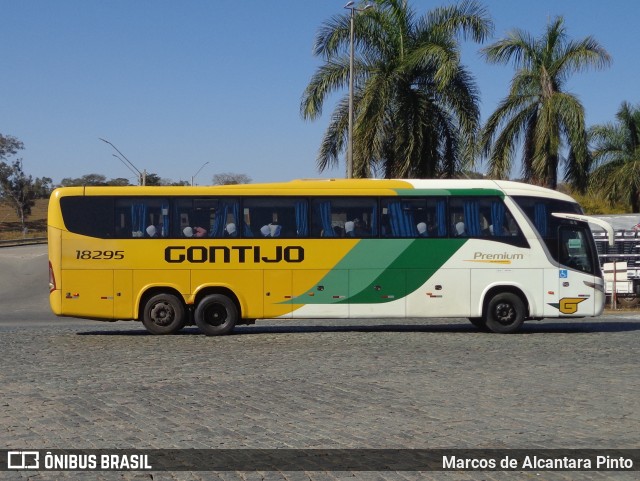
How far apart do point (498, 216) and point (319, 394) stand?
397 inches

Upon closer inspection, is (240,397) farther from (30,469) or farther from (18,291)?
(18,291)

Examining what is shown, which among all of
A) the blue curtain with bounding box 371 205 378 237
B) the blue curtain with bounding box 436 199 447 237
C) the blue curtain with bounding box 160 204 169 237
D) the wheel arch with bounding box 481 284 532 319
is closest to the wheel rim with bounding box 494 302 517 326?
the wheel arch with bounding box 481 284 532 319

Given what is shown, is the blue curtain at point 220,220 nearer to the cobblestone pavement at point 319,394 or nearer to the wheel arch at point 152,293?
the wheel arch at point 152,293

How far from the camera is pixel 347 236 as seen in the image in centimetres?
2077

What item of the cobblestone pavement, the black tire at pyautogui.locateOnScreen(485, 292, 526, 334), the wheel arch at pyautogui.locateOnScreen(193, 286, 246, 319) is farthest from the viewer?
the black tire at pyautogui.locateOnScreen(485, 292, 526, 334)

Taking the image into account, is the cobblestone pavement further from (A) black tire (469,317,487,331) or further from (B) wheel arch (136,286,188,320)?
(A) black tire (469,317,487,331)

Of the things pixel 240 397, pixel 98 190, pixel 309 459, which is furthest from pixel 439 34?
pixel 309 459

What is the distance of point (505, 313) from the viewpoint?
20.9m

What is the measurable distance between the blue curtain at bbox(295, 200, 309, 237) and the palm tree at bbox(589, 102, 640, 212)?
94.3ft

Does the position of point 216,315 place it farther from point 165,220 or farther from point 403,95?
point 403,95

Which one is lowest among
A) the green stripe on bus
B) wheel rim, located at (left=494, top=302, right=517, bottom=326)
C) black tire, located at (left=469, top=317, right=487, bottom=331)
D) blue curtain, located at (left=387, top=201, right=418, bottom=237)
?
black tire, located at (left=469, top=317, right=487, bottom=331)

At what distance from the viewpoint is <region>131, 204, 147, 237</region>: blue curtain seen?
810 inches

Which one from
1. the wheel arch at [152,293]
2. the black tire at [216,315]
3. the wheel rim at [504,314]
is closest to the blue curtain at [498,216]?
the wheel rim at [504,314]

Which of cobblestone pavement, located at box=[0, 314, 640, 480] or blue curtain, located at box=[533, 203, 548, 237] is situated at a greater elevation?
blue curtain, located at box=[533, 203, 548, 237]
